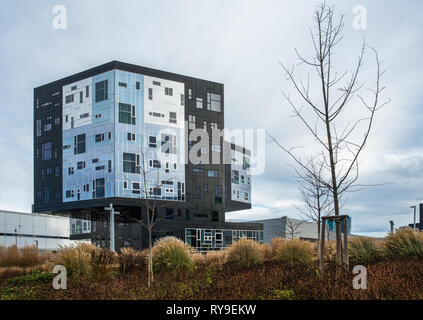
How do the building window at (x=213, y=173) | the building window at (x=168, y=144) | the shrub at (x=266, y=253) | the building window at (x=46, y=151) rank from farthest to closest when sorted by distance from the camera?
1. the building window at (x=213, y=173)
2. the building window at (x=46, y=151)
3. the building window at (x=168, y=144)
4. the shrub at (x=266, y=253)

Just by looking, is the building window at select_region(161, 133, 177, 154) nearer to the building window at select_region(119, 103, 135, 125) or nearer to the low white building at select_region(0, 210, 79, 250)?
the building window at select_region(119, 103, 135, 125)

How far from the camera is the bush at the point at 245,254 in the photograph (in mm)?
15453

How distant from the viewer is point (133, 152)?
4844cm

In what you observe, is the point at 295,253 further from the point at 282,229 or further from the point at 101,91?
the point at 282,229

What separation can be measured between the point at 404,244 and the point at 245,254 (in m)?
5.31

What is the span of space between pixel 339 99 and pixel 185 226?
43.5m

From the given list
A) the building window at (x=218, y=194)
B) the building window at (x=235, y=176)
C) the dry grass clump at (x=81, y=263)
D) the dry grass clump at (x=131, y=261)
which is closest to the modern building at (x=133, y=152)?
the building window at (x=218, y=194)

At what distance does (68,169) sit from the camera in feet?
168

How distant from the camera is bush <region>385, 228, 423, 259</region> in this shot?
13.9 metres

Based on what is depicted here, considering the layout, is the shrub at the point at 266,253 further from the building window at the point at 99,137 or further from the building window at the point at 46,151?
the building window at the point at 46,151

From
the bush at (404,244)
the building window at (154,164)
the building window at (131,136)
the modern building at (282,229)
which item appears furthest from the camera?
the modern building at (282,229)

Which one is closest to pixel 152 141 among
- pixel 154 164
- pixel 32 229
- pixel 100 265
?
pixel 154 164

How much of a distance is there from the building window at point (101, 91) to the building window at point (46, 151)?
10356mm

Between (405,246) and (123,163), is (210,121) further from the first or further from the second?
(405,246)
